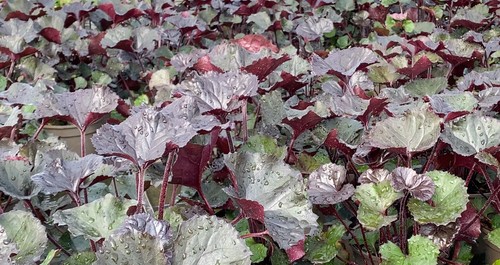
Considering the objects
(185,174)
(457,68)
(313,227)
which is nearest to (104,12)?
(457,68)

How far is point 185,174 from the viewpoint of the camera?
3.63 ft

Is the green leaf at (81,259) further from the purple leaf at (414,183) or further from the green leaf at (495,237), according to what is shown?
the green leaf at (495,237)

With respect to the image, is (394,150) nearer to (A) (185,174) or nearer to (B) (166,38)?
(A) (185,174)

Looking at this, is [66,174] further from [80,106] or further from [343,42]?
[343,42]

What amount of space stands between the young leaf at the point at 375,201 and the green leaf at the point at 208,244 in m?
0.41

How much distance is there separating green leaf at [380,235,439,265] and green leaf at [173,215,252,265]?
47cm

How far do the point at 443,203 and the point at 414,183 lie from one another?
3.5 inches

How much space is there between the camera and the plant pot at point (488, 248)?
1411mm

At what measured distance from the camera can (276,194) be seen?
3.46 ft

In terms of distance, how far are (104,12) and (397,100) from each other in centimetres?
188

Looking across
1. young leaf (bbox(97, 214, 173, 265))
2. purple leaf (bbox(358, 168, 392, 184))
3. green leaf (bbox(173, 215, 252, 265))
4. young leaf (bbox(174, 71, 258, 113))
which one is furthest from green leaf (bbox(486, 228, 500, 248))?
young leaf (bbox(97, 214, 173, 265))

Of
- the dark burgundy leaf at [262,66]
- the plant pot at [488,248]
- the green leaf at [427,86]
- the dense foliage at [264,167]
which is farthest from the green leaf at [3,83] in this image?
the plant pot at [488,248]

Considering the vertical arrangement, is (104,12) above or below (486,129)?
below

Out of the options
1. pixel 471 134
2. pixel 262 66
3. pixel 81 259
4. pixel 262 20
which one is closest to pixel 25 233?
pixel 81 259
